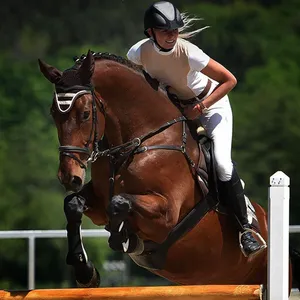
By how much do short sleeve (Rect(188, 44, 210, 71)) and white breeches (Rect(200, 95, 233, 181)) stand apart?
1.10 feet

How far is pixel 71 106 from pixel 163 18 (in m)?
0.67

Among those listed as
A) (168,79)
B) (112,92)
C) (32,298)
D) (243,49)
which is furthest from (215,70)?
(243,49)

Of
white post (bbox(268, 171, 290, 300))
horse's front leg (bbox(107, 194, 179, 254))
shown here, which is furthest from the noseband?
white post (bbox(268, 171, 290, 300))

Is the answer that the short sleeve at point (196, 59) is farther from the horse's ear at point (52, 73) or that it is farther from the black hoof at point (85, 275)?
the black hoof at point (85, 275)

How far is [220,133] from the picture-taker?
539 centimetres

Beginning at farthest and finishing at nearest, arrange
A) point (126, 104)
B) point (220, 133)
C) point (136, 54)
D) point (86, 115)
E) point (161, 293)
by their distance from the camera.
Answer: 1. point (220, 133)
2. point (136, 54)
3. point (126, 104)
4. point (86, 115)
5. point (161, 293)

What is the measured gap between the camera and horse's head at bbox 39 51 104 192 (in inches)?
187

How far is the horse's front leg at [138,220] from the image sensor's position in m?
4.80

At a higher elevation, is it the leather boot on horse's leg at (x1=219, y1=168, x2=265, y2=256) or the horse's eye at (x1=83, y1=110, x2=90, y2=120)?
the horse's eye at (x1=83, y1=110, x2=90, y2=120)

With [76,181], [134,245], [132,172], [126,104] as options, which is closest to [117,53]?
[126,104]

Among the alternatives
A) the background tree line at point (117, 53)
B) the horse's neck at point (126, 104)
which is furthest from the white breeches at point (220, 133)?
the background tree line at point (117, 53)

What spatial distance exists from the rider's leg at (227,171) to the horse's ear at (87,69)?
80 cm

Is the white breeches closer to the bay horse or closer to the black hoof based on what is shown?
the bay horse

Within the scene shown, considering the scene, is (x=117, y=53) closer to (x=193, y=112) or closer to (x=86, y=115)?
(x=193, y=112)
